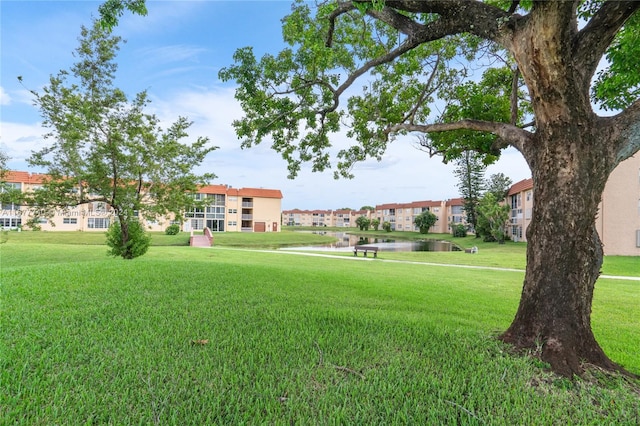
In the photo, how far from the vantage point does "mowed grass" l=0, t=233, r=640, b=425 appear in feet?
7.86

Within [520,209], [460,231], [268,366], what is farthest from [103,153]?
[460,231]

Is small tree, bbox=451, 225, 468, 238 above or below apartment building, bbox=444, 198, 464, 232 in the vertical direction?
below

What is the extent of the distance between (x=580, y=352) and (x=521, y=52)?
132 inches

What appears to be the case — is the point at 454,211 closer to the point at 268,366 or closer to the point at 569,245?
the point at 569,245

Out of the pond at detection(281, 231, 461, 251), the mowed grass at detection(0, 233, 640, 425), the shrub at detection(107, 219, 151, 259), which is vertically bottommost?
the pond at detection(281, 231, 461, 251)

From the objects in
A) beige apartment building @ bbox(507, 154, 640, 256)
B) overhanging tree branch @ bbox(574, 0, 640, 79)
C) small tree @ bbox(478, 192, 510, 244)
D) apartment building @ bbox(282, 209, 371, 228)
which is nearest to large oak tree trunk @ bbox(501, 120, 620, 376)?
overhanging tree branch @ bbox(574, 0, 640, 79)

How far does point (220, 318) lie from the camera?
4.31m

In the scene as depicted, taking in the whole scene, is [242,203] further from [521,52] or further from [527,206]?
[521,52]

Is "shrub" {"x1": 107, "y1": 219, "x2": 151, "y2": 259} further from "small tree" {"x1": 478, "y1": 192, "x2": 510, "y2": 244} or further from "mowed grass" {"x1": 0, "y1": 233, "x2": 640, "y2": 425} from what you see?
"small tree" {"x1": 478, "y1": 192, "x2": 510, "y2": 244}

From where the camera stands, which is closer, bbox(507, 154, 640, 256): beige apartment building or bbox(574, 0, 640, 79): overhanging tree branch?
bbox(574, 0, 640, 79): overhanging tree branch

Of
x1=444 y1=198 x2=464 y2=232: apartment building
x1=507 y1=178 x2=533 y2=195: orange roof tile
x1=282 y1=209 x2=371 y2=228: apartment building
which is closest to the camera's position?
x1=507 y1=178 x2=533 y2=195: orange roof tile

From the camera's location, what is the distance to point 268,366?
2994 millimetres

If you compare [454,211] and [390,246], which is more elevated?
[454,211]

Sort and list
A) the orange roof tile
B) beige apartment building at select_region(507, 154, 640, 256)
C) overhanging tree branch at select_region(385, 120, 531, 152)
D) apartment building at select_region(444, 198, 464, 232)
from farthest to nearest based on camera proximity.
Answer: apartment building at select_region(444, 198, 464, 232) < the orange roof tile < beige apartment building at select_region(507, 154, 640, 256) < overhanging tree branch at select_region(385, 120, 531, 152)
